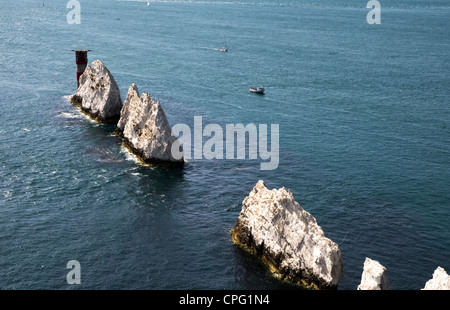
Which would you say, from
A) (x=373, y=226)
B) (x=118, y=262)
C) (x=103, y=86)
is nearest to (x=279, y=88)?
(x=103, y=86)

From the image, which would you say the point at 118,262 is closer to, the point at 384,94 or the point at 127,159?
the point at 127,159

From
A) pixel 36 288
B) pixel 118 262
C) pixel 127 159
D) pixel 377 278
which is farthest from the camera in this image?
pixel 127 159

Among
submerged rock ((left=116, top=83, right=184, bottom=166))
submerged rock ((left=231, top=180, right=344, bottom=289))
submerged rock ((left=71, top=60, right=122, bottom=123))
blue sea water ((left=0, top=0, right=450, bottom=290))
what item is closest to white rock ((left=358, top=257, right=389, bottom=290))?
submerged rock ((left=231, top=180, right=344, bottom=289))

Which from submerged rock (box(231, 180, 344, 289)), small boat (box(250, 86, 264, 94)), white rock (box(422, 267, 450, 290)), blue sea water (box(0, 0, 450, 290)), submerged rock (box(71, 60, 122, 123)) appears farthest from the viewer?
small boat (box(250, 86, 264, 94))

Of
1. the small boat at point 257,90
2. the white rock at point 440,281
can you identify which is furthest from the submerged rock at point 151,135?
the white rock at point 440,281

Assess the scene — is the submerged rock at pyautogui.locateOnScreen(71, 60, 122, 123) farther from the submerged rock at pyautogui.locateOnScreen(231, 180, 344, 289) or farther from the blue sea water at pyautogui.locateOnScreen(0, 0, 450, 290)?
the submerged rock at pyautogui.locateOnScreen(231, 180, 344, 289)

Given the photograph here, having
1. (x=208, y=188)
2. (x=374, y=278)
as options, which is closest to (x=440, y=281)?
(x=374, y=278)
